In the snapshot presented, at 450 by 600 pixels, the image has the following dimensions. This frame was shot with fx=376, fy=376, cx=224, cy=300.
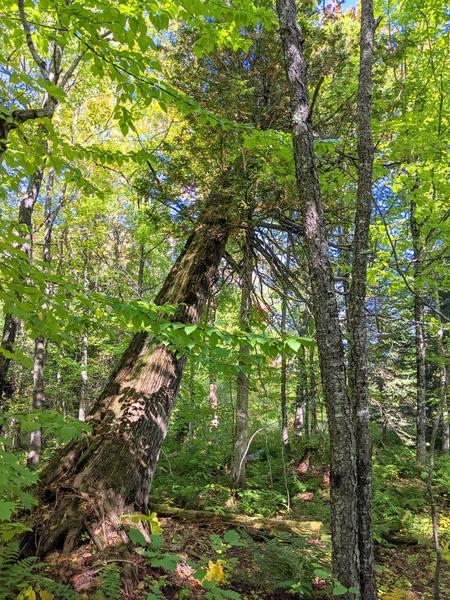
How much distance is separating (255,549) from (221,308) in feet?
17.8

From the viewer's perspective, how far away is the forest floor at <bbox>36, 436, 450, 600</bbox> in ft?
8.95

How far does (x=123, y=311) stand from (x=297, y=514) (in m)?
5.73

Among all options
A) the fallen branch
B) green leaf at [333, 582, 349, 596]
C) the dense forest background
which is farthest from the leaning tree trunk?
green leaf at [333, 582, 349, 596]

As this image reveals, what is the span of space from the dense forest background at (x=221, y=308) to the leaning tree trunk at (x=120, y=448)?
21 mm

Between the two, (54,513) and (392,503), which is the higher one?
(54,513)

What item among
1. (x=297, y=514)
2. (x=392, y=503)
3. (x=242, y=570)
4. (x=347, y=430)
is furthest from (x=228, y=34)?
(x=392, y=503)

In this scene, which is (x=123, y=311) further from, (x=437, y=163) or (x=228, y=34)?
(x=437, y=163)

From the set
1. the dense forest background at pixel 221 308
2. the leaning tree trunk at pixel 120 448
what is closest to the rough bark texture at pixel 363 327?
the dense forest background at pixel 221 308

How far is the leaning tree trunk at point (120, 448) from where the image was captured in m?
3.11

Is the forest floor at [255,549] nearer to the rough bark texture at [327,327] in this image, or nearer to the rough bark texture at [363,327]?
the rough bark texture at [327,327]

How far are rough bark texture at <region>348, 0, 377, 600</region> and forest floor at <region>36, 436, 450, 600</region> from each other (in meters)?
0.40

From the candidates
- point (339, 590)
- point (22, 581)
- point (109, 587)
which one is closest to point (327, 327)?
point (339, 590)

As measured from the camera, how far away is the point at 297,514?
6.52 metres

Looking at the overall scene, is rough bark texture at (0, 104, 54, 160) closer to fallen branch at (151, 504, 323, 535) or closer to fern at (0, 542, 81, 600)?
fern at (0, 542, 81, 600)
